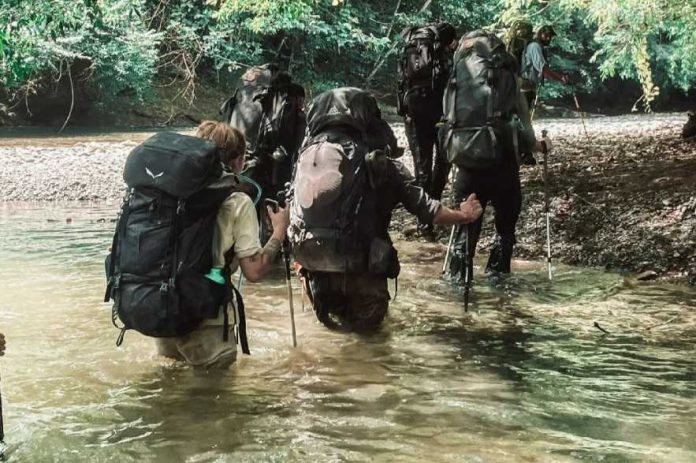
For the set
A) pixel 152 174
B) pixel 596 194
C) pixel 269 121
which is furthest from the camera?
pixel 596 194

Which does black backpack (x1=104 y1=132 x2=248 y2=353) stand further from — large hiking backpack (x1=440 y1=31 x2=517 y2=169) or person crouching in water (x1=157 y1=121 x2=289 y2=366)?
large hiking backpack (x1=440 y1=31 x2=517 y2=169)

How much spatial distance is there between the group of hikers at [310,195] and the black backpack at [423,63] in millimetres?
15

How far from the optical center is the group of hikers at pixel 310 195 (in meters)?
4.21

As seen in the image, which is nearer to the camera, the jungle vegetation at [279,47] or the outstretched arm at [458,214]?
the outstretched arm at [458,214]

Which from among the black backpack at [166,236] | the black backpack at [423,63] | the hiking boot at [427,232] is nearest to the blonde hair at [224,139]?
the black backpack at [166,236]

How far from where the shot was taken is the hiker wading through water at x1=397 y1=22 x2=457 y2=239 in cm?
880

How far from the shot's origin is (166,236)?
13.8 feet

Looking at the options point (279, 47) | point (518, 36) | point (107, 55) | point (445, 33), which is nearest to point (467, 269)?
point (445, 33)

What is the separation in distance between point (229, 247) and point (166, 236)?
15.3 inches

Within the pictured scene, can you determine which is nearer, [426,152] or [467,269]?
[467,269]

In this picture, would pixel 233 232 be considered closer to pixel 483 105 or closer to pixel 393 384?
pixel 393 384

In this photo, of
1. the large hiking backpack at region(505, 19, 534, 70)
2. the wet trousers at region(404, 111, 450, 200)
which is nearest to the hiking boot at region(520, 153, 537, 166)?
the wet trousers at region(404, 111, 450, 200)

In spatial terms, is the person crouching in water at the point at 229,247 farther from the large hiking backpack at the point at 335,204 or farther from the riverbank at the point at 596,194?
the riverbank at the point at 596,194

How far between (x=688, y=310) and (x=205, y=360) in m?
3.77
